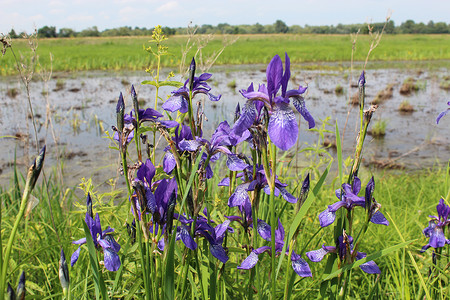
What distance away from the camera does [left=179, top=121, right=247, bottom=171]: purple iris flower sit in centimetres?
100

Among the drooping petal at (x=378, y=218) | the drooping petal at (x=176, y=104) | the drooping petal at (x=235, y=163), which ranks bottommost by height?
the drooping petal at (x=378, y=218)

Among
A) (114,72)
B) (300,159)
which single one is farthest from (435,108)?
(114,72)

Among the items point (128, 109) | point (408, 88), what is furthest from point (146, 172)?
point (408, 88)

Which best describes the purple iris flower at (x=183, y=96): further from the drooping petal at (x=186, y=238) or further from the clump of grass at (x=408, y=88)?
the clump of grass at (x=408, y=88)

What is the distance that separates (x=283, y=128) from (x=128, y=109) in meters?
5.55

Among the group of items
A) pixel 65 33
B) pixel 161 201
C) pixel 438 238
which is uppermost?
pixel 65 33

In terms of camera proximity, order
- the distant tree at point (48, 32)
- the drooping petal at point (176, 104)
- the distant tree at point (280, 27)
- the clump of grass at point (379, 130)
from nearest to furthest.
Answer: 1. the drooping petal at point (176, 104)
2. the clump of grass at point (379, 130)
3. the distant tree at point (48, 32)
4. the distant tree at point (280, 27)

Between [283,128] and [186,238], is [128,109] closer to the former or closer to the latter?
[186,238]

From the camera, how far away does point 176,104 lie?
3.80 ft

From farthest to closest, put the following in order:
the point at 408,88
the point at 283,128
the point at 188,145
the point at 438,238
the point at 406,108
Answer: the point at 408,88
the point at 406,108
the point at 438,238
the point at 188,145
the point at 283,128

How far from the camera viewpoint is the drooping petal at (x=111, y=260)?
100 centimetres

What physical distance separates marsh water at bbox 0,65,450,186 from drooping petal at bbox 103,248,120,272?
1100 mm

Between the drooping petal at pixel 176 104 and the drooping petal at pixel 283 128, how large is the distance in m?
0.41

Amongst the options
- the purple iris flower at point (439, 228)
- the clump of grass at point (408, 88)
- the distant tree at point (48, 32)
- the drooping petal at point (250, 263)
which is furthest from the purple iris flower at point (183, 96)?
the distant tree at point (48, 32)
